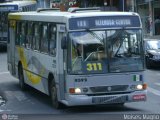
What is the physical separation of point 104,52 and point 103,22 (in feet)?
2.46

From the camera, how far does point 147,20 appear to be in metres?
55.0

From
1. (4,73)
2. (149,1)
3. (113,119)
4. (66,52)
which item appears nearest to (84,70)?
(66,52)

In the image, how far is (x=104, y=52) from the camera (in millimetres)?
14383

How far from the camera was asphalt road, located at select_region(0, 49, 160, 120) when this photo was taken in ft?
45.4

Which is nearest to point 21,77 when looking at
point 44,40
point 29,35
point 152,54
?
point 29,35

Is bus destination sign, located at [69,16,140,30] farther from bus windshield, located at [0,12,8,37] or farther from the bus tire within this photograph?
bus windshield, located at [0,12,8,37]

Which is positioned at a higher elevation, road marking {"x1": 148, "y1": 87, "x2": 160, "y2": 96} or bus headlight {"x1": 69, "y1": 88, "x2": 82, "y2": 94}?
bus headlight {"x1": 69, "y1": 88, "x2": 82, "y2": 94}

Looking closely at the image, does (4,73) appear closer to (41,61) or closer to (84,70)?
(41,61)

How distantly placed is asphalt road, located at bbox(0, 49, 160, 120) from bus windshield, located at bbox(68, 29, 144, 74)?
1076 mm

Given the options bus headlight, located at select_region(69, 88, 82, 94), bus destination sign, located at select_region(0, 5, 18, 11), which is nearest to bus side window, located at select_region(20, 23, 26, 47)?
bus headlight, located at select_region(69, 88, 82, 94)

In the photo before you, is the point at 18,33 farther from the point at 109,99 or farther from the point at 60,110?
the point at 109,99

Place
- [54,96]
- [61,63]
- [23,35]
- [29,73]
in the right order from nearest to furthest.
Result: [61,63] < [54,96] < [29,73] < [23,35]

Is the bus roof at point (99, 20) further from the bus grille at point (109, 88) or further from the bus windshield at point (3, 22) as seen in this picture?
the bus windshield at point (3, 22)

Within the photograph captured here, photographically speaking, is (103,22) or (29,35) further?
(29,35)
